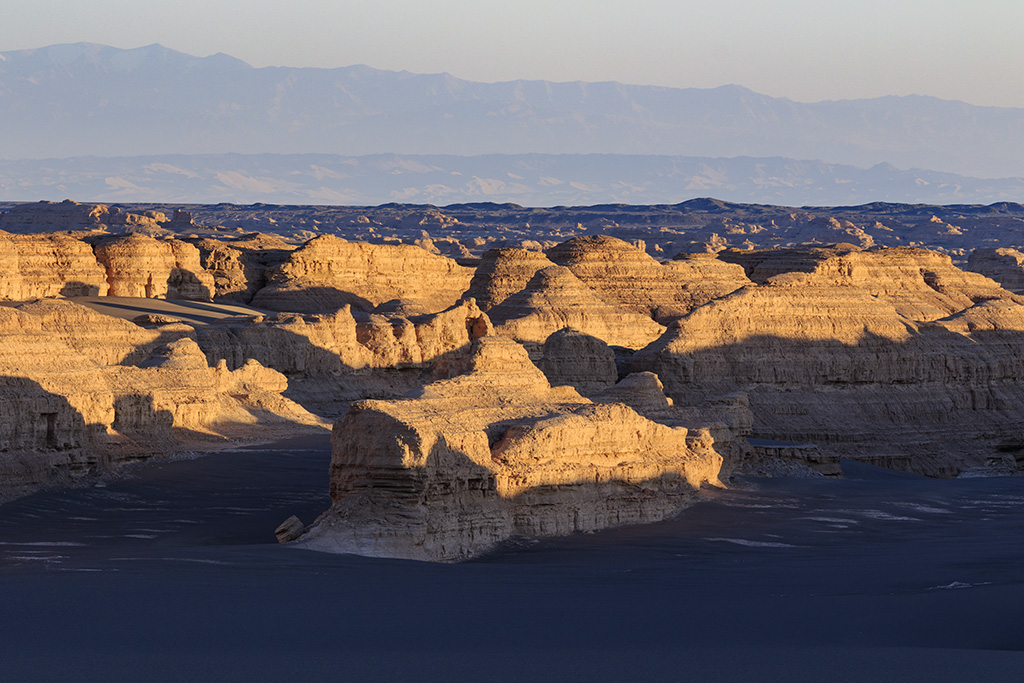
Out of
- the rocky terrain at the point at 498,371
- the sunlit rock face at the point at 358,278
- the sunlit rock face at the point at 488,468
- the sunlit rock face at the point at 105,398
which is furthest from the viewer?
the sunlit rock face at the point at 358,278

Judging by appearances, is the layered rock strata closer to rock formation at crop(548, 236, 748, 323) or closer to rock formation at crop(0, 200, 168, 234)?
rock formation at crop(548, 236, 748, 323)

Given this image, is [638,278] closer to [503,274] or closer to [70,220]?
[503,274]

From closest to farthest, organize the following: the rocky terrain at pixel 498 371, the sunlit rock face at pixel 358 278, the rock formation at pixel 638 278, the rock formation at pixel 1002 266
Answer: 1. the rocky terrain at pixel 498 371
2. the sunlit rock face at pixel 358 278
3. the rock formation at pixel 638 278
4. the rock formation at pixel 1002 266

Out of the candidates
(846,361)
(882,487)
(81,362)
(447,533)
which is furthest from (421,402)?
(846,361)

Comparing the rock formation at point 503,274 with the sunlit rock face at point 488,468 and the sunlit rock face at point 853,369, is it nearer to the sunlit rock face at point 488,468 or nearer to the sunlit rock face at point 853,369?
the sunlit rock face at point 853,369

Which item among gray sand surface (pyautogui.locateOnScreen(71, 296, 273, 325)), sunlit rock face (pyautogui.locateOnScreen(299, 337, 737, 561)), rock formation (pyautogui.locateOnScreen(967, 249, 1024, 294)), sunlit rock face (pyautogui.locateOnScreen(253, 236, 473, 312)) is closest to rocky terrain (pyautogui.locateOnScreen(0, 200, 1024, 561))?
sunlit rock face (pyautogui.locateOnScreen(299, 337, 737, 561))

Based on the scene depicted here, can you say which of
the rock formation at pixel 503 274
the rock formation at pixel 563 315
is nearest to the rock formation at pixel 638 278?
the rock formation at pixel 503 274

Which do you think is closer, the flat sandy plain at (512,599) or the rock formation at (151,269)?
the flat sandy plain at (512,599)

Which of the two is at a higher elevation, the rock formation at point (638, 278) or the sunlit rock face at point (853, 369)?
the rock formation at point (638, 278)
